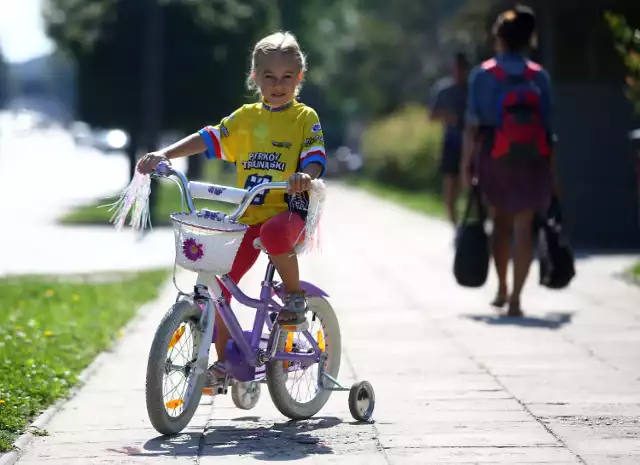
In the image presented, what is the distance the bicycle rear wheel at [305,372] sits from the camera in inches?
261

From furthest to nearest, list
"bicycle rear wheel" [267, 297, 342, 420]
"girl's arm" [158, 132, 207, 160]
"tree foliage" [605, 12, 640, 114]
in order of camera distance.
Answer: "tree foliage" [605, 12, 640, 114]
"bicycle rear wheel" [267, 297, 342, 420]
"girl's arm" [158, 132, 207, 160]

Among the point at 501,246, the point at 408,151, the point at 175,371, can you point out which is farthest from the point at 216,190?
the point at 408,151

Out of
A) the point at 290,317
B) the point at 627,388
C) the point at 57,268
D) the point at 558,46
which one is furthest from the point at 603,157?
the point at 290,317

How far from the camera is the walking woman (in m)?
10.3

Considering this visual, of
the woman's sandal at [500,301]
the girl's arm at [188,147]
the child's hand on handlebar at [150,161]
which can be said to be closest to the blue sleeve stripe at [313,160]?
the girl's arm at [188,147]

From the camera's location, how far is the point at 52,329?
9.98 m

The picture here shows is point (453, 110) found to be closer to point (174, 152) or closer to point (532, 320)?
point (532, 320)

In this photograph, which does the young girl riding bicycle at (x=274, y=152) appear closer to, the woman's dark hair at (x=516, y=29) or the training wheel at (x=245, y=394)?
the training wheel at (x=245, y=394)

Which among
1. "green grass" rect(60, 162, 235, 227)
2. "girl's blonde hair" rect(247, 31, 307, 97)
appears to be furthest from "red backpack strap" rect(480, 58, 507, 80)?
"green grass" rect(60, 162, 235, 227)

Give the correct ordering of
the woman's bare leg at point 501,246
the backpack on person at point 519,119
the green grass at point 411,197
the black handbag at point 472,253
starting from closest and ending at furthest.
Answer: the backpack on person at point 519,119 < the black handbag at point 472,253 < the woman's bare leg at point 501,246 < the green grass at point 411,197

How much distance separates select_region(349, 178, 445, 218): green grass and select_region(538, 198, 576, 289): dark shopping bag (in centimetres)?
1297

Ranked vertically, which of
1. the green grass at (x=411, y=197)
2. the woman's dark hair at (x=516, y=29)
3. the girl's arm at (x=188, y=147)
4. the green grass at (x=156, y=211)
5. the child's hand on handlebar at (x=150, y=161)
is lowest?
the green grass at (x=411, y=197)

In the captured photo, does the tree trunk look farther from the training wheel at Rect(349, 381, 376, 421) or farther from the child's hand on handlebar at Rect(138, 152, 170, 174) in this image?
the child's hand on handlebar at Rect(138, 152, 170, 174)

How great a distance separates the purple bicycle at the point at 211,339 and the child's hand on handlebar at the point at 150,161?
0.04 meters
